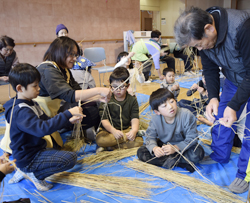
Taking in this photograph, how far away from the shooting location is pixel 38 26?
6.66 metres

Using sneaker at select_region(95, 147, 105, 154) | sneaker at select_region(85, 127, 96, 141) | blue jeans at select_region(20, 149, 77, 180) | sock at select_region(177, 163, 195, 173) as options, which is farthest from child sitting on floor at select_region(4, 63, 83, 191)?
sock at select_region(177, 163, 195, 173)

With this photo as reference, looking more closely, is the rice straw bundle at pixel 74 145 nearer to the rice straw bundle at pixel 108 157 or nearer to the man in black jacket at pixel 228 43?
the rice straw bundle at pixel 108 157

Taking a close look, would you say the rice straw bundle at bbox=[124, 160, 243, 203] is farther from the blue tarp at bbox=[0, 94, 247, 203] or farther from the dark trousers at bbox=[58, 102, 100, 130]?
the dark trousers at bbox=[58, 102, 100, 130]

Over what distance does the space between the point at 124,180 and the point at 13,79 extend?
40.7 inches

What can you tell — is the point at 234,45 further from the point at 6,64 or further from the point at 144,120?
the point at 6,64

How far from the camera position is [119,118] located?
7.48ft

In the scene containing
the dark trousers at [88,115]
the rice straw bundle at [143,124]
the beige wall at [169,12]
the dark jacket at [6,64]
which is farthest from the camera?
the beige wall at [169,12]

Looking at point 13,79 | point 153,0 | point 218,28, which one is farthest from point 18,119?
point 153,0

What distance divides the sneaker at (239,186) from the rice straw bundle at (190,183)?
74 millimetres

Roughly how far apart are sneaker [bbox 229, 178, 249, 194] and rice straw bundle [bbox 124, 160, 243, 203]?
7cm

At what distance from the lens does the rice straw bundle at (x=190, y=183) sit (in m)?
1.40

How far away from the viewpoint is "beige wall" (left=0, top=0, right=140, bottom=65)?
6.27 m

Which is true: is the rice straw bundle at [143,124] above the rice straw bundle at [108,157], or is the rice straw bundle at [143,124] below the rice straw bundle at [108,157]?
above

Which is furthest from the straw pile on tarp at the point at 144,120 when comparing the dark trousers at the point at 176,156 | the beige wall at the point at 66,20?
the beige wall at the point at 66,20
